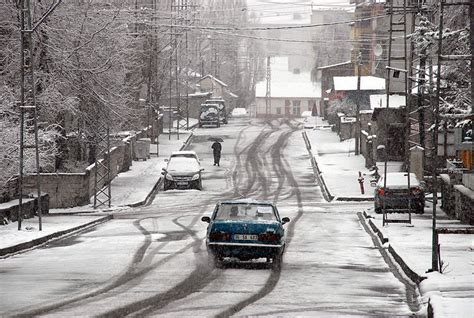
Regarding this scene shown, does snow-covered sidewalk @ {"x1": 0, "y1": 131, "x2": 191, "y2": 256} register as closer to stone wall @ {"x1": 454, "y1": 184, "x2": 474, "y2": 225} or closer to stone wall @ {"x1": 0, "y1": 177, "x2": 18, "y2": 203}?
stone wall @ {"x1": 0, "y1": 177, "x2": 18, "y2": 203}

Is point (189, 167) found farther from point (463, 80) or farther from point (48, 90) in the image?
point (463, 80)

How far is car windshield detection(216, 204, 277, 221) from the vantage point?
22938mm

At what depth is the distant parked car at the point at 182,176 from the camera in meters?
51.6

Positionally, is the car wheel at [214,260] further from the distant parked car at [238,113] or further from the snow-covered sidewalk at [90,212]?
the distant parked car at [238,113]

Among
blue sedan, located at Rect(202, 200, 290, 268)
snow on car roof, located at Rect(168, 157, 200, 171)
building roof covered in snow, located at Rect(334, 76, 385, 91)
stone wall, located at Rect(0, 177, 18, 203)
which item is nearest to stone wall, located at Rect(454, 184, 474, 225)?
blue sedan, located at Rect(202, 200, 290, 268)

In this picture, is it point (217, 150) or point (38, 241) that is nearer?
point (38, 241)

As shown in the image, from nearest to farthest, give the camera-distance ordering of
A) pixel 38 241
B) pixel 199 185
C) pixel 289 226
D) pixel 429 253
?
pixel 429 253 < pixel 38 241 < pixel 289 226 < pixel 199 185

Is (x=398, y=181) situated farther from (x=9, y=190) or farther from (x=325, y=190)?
(x=9, y=190)

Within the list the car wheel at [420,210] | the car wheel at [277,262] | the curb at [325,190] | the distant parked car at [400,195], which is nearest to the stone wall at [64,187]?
the curb at [325,190]

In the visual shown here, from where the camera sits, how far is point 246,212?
23219 mm

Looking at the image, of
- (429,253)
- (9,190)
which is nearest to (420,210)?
(429,253)

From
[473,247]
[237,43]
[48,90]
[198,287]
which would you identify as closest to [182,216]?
[48,90]

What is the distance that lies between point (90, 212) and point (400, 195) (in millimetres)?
12116

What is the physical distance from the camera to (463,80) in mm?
42906
